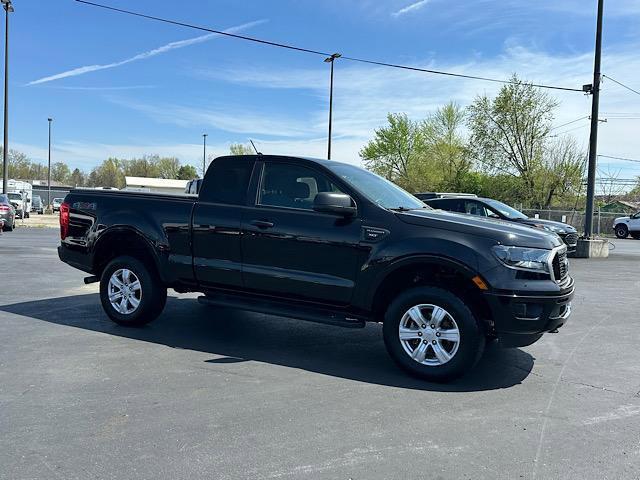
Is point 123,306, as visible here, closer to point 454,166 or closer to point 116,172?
point 454,166

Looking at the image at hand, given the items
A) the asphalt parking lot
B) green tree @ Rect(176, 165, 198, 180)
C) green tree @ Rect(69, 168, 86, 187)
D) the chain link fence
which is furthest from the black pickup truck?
green tree @ Rect(69, 168, 86, 187)

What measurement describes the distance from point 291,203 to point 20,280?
6.50 metres

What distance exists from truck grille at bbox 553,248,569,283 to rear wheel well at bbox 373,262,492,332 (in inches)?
26.3

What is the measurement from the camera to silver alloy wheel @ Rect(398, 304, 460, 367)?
4.89 metres

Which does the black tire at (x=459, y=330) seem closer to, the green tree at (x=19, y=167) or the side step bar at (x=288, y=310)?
the side step bar at (x=288, y=310)

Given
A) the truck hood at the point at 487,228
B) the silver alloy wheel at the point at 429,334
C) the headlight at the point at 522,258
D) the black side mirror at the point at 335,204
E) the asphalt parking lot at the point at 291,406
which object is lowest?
the asphalt parking lot at the point at 291,406

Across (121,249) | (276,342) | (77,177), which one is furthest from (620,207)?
(77,177)

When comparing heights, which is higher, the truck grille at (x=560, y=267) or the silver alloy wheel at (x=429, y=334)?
the truck grille at (x=560, y=267)

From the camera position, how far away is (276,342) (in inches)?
244

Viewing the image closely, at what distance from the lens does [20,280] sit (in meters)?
9.89

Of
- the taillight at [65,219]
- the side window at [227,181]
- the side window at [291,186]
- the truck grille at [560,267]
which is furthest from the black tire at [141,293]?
the truck grille at [560,267]

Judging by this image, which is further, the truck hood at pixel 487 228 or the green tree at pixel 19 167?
the green tree at pixel 19 167

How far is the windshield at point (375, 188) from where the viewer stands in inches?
219

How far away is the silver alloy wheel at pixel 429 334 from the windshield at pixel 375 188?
110cm
